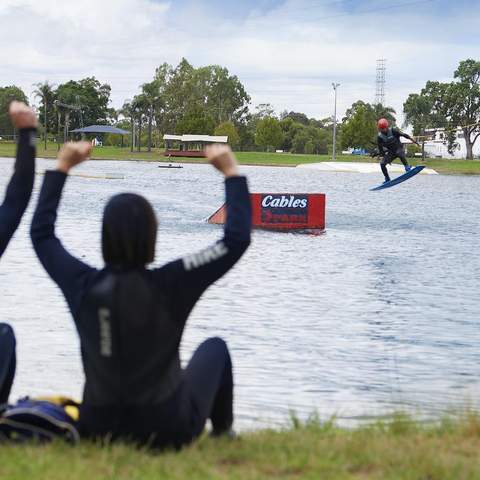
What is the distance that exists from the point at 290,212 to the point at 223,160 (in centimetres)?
2722

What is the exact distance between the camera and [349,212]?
46.2 meters

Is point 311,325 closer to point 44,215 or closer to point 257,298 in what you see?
point 257,298

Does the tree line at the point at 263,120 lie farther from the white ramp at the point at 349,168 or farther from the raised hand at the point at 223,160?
the raised hand at the point at 223,160

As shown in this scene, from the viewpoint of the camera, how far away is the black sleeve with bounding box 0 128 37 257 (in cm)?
595

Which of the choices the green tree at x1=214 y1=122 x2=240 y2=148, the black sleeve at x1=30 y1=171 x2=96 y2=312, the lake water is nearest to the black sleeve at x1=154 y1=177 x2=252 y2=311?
the black sleeve at x1=30 y1=171 x2=96 y2=312

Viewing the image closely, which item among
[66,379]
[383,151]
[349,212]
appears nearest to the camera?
[66,379]

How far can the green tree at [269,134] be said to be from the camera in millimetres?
183250

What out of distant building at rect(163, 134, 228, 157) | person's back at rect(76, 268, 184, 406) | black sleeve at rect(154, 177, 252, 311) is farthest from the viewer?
distant building at rect(163, 134, 228, 157)

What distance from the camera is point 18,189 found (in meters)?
5.96

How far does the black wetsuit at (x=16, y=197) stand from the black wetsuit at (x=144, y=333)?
46 cm

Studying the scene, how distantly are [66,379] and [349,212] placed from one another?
3664 cm

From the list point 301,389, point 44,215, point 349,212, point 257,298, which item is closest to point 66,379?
point 301,389

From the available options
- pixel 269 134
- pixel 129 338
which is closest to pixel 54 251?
pixel 129 338

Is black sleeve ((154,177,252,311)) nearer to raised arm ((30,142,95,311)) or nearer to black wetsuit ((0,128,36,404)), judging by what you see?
raised arm ((30,142,95,311))
